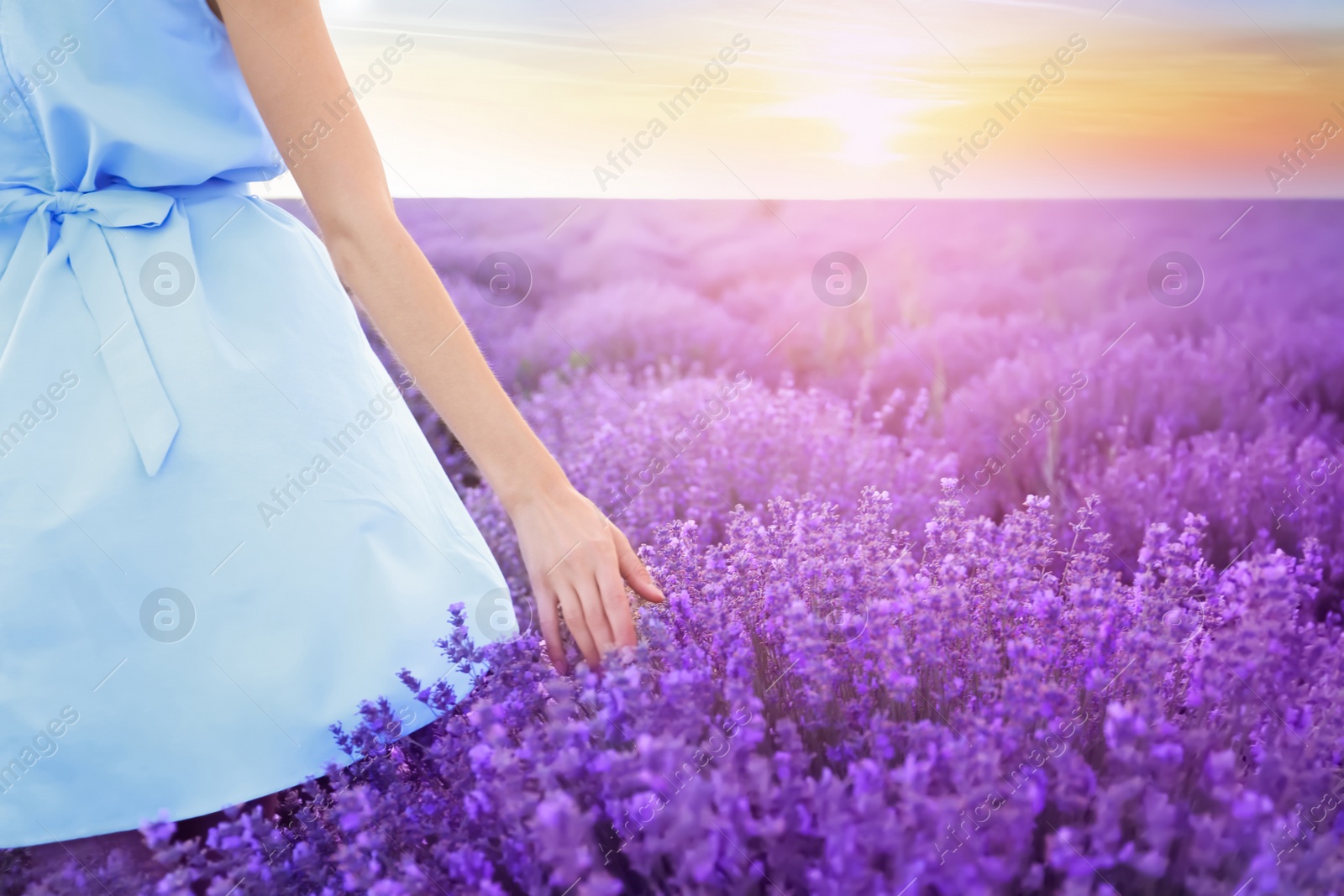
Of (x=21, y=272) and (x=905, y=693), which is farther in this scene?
(x=21, y=272)

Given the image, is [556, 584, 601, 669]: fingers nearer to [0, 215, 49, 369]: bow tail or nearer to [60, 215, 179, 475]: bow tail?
[60, 215, 179, 475]: bow tail

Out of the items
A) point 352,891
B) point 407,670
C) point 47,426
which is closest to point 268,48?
point 47,426

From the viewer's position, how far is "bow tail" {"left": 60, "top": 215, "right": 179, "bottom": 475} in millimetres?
1197

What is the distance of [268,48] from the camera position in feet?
4.09

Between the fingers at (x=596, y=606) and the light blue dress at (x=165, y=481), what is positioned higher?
the light blue dress at (x=165, y=481)

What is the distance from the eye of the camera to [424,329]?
1231mm

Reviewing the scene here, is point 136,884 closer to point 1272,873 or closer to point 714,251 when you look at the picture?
point 1272,873

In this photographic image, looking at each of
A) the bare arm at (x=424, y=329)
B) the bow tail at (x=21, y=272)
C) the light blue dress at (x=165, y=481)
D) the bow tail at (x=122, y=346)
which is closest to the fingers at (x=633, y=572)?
the bare arm at (x=424, y=329)

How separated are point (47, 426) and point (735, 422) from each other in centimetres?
185

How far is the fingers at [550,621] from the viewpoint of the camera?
122 cm

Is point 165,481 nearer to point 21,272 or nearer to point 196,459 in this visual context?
point 196,459

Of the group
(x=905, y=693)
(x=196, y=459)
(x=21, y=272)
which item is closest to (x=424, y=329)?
(x=196, y=459)

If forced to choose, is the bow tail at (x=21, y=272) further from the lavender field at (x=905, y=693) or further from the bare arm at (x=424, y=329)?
the lavender field at (x=905, y=693)

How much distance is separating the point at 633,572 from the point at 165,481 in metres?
0.59
